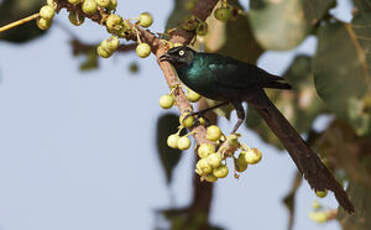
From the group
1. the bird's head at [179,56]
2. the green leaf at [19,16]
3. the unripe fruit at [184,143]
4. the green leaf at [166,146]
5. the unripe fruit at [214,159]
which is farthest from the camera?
the green leaf at [19,16]

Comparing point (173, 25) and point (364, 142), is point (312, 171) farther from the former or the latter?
point (364, 142)

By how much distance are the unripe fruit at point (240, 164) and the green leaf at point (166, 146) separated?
1206 millimetres

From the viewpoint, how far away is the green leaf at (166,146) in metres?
3.08

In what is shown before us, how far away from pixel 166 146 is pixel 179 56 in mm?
1025

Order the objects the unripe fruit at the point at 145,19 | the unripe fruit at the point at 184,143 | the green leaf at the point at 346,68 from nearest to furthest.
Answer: the unripe fruit at the point at 184,143, the unripe fruit at the point at 145,19, the green leaf at the point at 346,68

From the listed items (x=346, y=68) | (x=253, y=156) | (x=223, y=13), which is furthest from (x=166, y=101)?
(x=346, y=68)

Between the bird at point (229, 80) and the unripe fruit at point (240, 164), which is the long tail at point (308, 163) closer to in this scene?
the bird at point (229, 80)

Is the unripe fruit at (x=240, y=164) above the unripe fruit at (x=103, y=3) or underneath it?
underneath

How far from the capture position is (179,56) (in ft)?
7.20

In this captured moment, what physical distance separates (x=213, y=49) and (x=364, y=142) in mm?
898

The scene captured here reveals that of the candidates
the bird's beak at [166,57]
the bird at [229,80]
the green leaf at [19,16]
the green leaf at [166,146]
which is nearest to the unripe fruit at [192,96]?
the bird at [229,80]

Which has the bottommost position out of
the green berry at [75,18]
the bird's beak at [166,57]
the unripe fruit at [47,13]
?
the bird's beak at [166,57]

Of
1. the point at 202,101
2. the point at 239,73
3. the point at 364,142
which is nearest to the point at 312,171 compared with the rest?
the point at 239,73

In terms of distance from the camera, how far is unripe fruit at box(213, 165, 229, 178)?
1.78m
